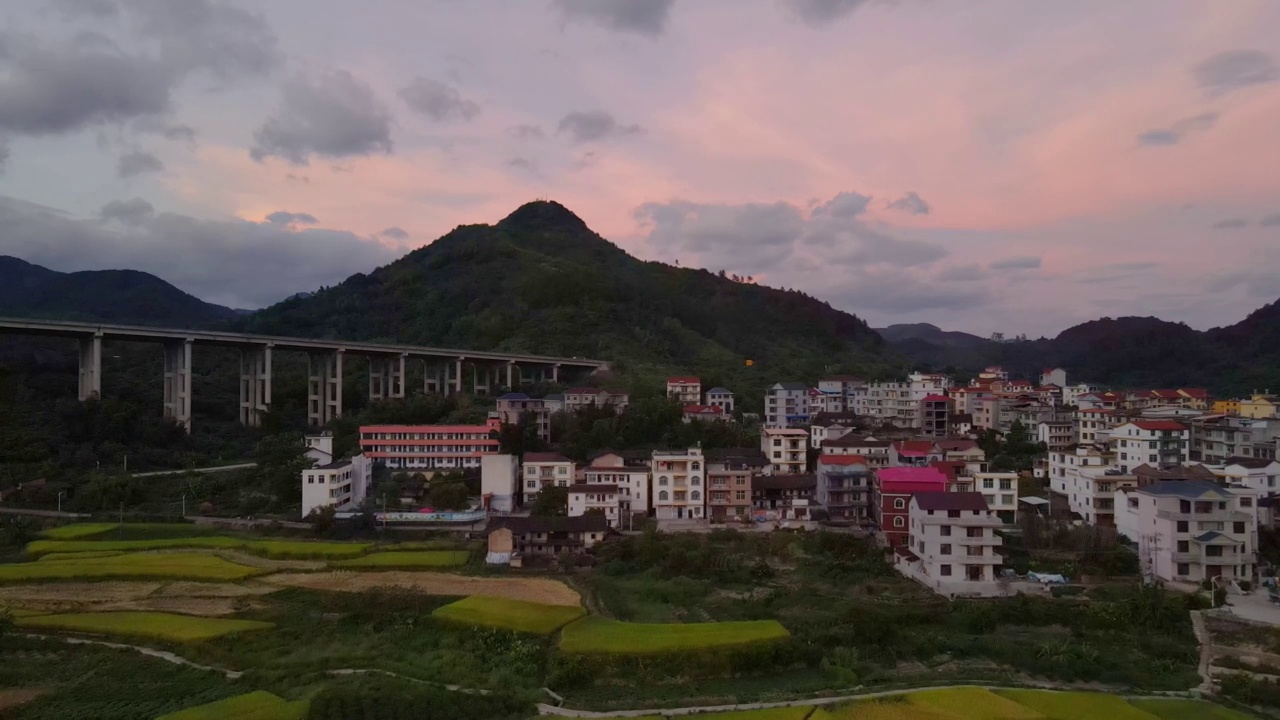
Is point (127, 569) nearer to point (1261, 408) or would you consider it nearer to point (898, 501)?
point (898, 501)

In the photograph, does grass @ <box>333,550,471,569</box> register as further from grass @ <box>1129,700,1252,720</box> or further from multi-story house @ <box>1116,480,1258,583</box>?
multi-story house @ <box>1116,480,1258,583</box>

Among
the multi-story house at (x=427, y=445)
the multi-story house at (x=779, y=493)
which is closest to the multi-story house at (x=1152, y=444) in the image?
the multi-story house at (x=779, y=493)

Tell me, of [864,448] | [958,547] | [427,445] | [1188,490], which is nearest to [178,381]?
[427,445]

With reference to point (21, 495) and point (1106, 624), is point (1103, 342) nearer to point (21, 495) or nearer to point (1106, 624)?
point (1106, 624)

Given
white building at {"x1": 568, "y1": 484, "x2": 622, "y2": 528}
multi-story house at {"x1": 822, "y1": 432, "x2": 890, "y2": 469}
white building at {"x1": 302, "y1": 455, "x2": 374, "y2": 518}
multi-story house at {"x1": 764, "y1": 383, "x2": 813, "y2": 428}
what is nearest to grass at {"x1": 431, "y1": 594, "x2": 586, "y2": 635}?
white building at {"x1": 568, "y1": 484, "x2": 622, "y2": 528}

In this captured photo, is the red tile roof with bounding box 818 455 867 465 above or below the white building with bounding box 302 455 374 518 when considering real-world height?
above

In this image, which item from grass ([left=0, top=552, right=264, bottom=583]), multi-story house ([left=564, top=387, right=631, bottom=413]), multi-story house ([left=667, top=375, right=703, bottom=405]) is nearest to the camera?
grass ([left=0, top=552, right=264, bottom=583])

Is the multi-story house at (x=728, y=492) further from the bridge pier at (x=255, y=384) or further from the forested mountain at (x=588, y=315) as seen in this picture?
the bridge pier at (x=255, y=384)

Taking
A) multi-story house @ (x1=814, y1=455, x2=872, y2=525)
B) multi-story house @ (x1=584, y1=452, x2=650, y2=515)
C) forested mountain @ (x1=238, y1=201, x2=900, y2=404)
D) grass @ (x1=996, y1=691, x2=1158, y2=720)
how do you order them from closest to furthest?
grass @ (x1=996, y1=691, x2=1158, y2=720) < multi-story house @ (x1=814, y1=455, x2=872, y2=525) < multi-story house @ (x1=584, y1=452, x2=650, y2=515) < forested mountain @ (x1=238, y1=201, x2=900, y2=404)
